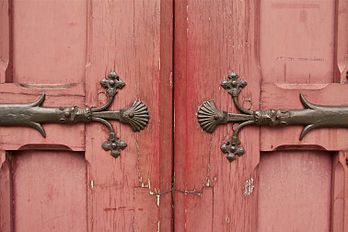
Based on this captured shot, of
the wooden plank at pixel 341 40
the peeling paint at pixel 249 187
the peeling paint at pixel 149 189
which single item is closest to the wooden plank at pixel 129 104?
the peeling paint at pixel 149 189

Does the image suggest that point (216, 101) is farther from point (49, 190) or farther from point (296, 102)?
point (49, 190)

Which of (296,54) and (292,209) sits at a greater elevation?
(296,54)

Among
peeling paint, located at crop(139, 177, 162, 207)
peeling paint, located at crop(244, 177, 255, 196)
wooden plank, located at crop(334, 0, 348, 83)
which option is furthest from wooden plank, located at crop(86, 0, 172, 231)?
wooden plank, located at crop(334, 0, 348, 83)

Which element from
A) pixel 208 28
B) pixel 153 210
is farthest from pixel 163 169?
pixel 208 28

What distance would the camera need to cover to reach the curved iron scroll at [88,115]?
111cm

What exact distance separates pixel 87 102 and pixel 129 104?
9cm

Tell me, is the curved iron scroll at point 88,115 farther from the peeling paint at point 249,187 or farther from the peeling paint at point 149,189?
the peeling paint at point 249,187

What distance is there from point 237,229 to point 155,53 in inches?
17.1

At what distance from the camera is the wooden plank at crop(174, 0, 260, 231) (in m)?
1.12

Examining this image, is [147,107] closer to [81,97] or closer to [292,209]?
[81,97]

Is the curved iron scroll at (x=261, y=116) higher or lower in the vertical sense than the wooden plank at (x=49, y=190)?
higher

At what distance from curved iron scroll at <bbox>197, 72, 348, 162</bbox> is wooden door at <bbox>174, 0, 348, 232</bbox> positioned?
0.01 meters

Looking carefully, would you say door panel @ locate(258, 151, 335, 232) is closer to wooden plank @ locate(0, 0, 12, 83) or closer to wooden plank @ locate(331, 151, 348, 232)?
wooden plank @ locate(331, 151, 348, 232)

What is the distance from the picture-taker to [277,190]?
45.7 inches
